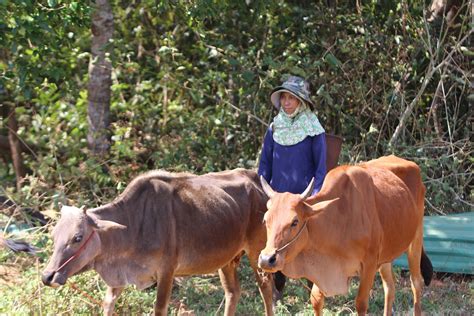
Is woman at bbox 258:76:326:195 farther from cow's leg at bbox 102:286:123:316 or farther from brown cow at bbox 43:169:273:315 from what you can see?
cow's leg at bbox 102:286:123:316

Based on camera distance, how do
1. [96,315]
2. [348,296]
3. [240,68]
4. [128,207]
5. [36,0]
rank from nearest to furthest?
1. [128,207]
2. [96,315]
3. [348,296]
4. [36,0]
5. [240,68]

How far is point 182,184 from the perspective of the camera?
7.52m

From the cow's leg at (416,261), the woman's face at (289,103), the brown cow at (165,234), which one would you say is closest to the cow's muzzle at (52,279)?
the brown cow at (165,234)

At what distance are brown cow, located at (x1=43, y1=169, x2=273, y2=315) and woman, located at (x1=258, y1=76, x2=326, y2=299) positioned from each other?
419mm

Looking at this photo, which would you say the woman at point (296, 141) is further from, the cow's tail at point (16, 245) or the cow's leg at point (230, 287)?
the cow's tail at point (16, 245)

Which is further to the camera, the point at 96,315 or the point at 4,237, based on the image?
the point at 4,237

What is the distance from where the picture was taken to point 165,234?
7.10 m

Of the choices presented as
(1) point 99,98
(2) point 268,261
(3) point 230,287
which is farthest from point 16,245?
(2) point 268,261

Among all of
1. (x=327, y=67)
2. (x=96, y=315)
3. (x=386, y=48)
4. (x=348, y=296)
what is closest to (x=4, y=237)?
(x=96, y=315)

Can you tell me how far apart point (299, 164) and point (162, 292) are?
1533mm

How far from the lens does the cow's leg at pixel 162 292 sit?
6.99 meters

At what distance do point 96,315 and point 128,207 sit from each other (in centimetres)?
123

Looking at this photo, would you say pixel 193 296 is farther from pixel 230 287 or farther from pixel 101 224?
pixel 101 224

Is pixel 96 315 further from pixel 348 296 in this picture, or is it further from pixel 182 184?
pixel 348 296
